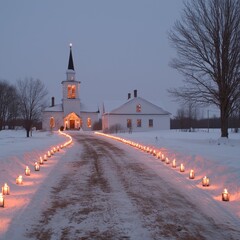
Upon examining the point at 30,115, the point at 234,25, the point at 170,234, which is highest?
the point at 234,25

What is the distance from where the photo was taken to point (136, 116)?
70.9 m

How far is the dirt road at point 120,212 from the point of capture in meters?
6.59

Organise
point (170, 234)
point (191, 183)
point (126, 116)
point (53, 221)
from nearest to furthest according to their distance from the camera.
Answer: point (170, 234) → point (53, 221) → point (191, 183) → point (126, 116)

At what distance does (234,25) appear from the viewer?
90.9ft

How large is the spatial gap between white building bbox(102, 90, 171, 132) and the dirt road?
56.1 metres

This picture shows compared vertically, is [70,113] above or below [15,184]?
above

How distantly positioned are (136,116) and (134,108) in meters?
1.61

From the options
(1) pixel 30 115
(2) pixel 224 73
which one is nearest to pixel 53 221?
(2) pixel 224 73

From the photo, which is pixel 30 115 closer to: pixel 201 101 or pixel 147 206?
pixel 201 101

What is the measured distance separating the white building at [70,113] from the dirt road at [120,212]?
2494 inches

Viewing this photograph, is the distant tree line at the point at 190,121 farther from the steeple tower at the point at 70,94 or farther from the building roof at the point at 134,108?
the steeple tower at the point at 70,94

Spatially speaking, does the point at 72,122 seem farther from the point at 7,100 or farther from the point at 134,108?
the point at 7,100

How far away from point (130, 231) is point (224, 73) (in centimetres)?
2301

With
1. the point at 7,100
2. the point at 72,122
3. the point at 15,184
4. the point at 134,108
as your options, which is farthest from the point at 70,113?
the point at 15,184
